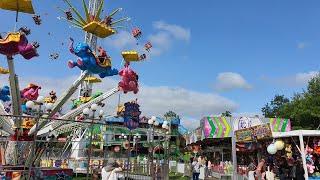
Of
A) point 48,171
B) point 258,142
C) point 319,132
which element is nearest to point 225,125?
point 258,142

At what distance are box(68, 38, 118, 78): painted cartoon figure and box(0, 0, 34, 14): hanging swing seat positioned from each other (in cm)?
245

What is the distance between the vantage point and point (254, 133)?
19.4 m

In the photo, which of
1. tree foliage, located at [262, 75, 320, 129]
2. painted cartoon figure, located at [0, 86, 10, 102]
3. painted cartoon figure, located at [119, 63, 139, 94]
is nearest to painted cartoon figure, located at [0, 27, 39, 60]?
painted cartoon figure, located at [119, 63, 139, 94]

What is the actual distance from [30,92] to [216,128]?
13489mm

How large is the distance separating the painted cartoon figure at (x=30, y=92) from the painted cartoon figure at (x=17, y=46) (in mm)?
5008

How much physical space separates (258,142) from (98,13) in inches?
377

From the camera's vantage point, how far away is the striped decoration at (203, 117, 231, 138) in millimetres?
29391

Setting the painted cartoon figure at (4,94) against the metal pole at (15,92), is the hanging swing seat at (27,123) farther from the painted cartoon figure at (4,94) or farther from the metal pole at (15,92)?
the painted cartoon figure at (4,94)

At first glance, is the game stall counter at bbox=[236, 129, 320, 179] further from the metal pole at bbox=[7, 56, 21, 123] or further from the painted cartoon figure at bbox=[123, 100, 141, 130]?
the metal pole at bbox=[7, 56, 21, 123]

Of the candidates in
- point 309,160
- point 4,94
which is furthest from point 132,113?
point 309,160

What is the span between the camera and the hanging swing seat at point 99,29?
18.8 metres

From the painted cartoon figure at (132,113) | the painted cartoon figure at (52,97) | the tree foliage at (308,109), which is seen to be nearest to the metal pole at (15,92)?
the painted cartoon figure at (52,97)

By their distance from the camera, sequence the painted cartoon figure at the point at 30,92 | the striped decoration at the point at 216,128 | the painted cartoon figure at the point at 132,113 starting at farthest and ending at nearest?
the striped decoration at the point at 216,128 → the painted cartoon figure at the point at 30,92 → the painted cartoon figure at the point at 132,113

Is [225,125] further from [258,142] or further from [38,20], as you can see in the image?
[38,20]
